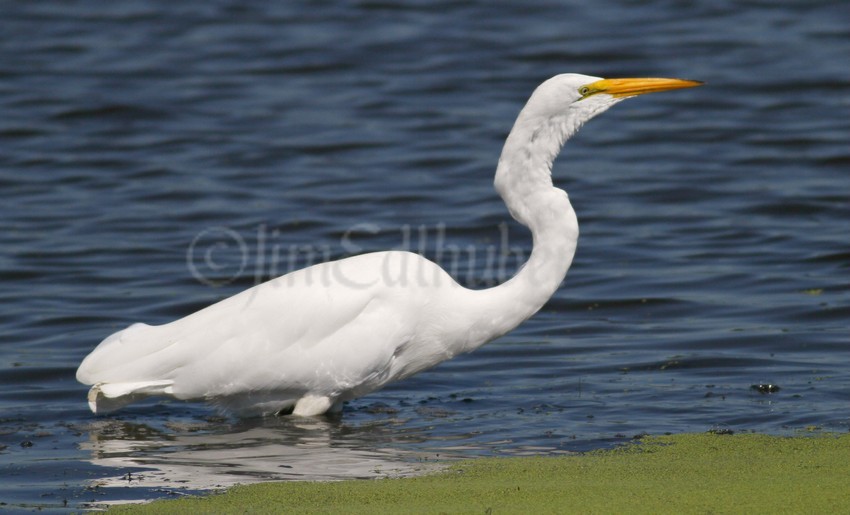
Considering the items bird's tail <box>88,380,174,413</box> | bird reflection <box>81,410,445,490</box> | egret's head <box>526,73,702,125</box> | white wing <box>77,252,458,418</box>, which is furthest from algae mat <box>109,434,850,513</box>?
egret's head <box>526,73,702,125</box>

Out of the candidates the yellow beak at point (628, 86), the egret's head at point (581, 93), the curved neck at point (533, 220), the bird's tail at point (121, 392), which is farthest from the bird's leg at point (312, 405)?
the yellow beak at point (628, 86)

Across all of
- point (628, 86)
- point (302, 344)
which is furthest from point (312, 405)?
point (628, 86)

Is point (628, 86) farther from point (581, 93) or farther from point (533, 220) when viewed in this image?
point (533, 220)

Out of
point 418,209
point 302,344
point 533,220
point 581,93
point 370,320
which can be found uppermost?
point 581,93

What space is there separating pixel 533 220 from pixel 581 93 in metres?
0.74

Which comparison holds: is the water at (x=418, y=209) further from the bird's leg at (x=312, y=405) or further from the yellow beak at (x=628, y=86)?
the yellow beak at (x=628, y=86)

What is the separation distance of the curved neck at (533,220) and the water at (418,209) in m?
0.63

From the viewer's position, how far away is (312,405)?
22.9 feet

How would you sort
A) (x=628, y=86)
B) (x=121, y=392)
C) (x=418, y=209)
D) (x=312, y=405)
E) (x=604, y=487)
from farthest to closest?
(x=418, y=209) < (x=312, y=405) < (x=628, y=86) < (x=121, y=392) < (x=604, y=487)

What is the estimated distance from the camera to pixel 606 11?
1956cm

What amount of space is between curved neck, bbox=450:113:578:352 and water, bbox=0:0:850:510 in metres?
0.63

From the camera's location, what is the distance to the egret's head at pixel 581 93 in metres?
6.70

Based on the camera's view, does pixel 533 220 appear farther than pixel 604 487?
Yes

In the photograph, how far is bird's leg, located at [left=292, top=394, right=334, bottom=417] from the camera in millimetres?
6949
